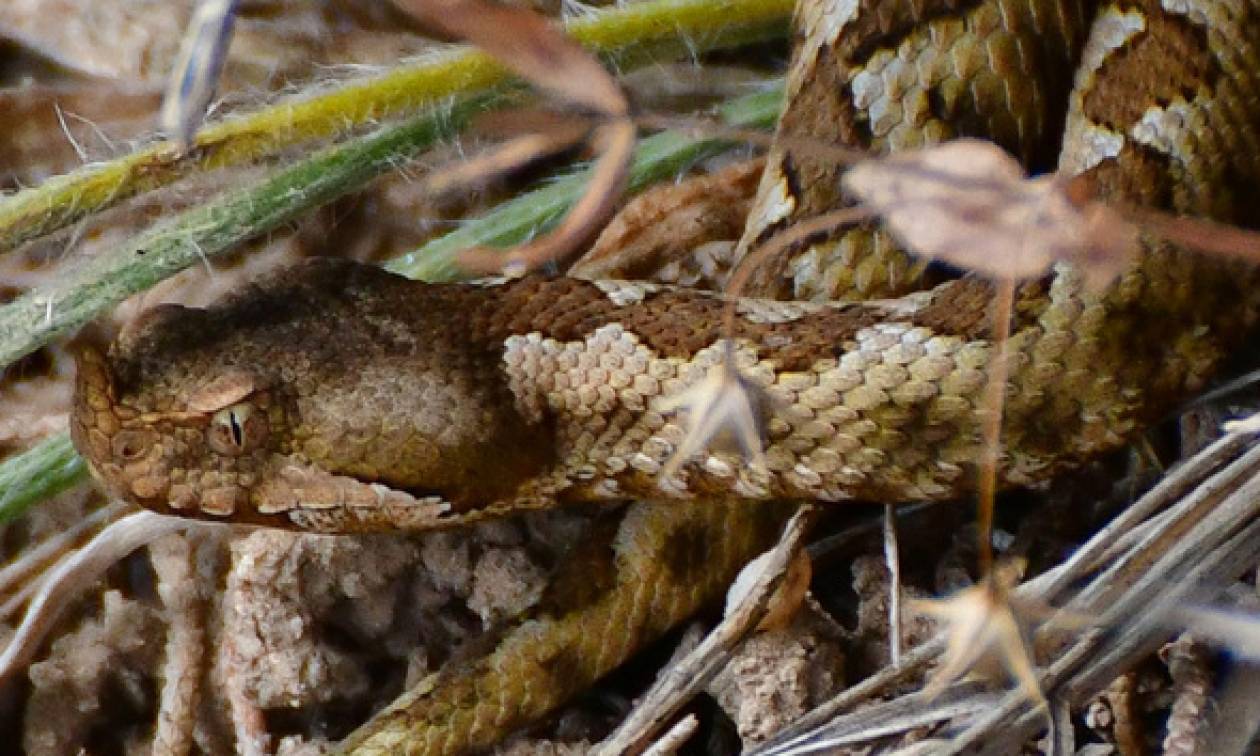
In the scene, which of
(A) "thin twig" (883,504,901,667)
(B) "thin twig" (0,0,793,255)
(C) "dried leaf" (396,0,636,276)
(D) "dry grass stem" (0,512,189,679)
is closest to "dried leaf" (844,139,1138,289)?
(C) "dried leaf" (396,0,636,276)

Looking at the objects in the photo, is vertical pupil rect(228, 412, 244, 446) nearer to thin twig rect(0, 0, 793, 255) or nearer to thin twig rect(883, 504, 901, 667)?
thin twig rect(0, 0, 793, 255)

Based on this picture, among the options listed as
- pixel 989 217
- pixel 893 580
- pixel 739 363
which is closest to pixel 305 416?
pixel 739 363

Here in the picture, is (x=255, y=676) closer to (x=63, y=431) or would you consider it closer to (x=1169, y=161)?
(x=63, y=431)

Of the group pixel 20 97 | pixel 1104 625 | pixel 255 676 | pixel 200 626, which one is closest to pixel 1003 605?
pixel 1104 625

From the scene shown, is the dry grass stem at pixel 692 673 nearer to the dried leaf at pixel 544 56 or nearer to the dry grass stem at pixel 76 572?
the dry grass stem at pixel 76 572

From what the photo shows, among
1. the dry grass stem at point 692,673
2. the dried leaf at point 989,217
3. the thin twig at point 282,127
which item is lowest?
the dry grass stem at point 692,673

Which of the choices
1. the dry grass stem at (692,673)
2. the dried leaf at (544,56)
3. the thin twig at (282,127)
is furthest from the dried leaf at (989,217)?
the thin twig at (282,127)

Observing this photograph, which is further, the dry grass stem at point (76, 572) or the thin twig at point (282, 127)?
the dry grass stem at point (76, 572)

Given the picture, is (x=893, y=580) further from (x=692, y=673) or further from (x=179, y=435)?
(x=179, y=435)

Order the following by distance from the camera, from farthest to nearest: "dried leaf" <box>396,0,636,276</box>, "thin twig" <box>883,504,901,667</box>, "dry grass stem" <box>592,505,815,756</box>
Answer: "dry grass stem" <box>592,505,815,756</box> < "thin twig" <box>883,504,901,667</box> < "dried leaf" <box>396,0,636,276</box>
